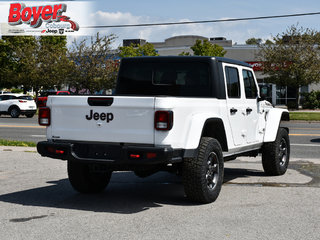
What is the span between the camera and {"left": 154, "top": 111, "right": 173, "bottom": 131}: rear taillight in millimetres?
5824

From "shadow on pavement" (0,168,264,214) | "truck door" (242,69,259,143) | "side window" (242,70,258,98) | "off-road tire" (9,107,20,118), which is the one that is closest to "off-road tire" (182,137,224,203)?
"shadow on pavement" (0,168,264,214)

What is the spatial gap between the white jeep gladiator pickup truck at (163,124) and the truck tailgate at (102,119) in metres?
0.01

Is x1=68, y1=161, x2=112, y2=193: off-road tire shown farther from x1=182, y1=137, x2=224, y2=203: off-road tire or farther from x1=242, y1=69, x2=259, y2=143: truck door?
x1=242, y1=69, x2=259, y2=143: truck door

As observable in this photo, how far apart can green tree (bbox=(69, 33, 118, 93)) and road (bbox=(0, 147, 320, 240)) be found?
106 feet

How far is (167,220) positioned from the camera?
18.6 feet

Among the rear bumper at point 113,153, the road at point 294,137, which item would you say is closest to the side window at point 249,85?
the rear bumper at point 113,153

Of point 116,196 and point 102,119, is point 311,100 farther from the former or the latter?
point 102,119

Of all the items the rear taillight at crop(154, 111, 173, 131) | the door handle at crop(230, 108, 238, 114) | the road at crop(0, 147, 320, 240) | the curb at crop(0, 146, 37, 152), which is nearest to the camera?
the road at crop(0, 147, 320, 240)

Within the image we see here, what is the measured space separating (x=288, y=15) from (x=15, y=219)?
34550 mm

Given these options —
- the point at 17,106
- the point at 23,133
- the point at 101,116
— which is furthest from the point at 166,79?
the point at 17,106

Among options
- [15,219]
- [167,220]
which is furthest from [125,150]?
[15,219]

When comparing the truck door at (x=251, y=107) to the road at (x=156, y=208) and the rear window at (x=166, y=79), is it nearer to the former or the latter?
the road at (x=156, y=208)

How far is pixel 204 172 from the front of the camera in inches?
250

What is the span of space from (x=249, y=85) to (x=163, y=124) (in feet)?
9.43
